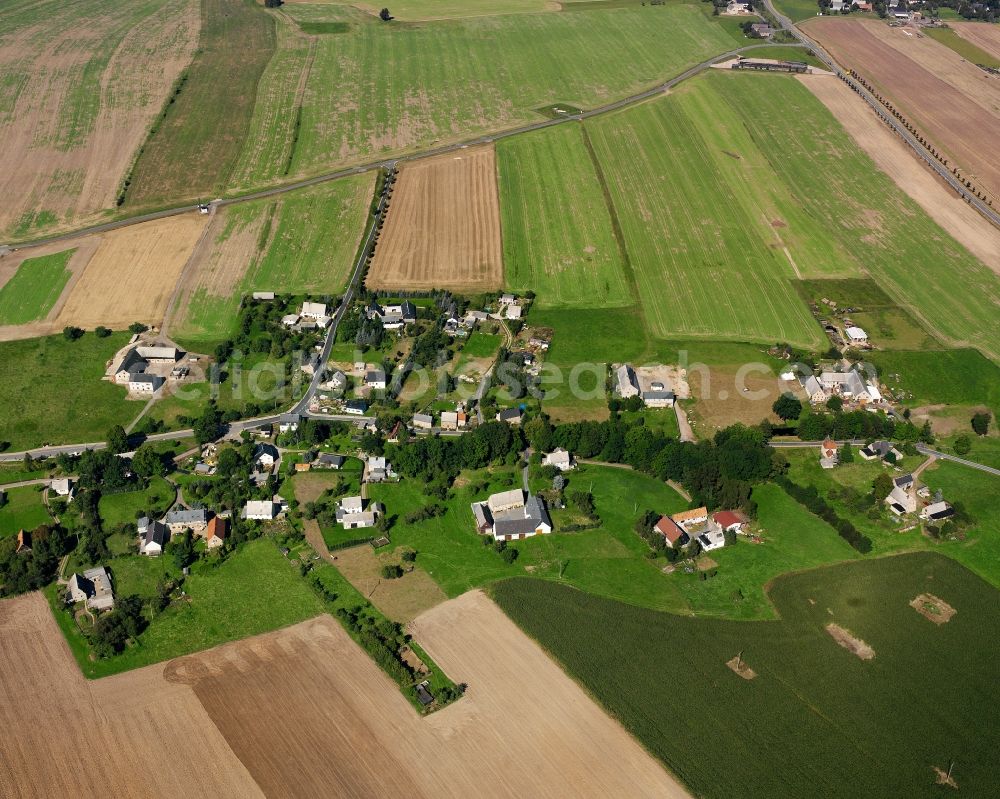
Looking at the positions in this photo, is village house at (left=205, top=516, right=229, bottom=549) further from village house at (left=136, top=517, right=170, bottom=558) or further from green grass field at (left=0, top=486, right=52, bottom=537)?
green grass field at (left=0, top=486, right=52, bottom=537)

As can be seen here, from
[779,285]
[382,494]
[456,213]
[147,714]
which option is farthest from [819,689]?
[456,213]

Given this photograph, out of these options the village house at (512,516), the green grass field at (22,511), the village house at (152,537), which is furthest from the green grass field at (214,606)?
the village house at (512,516)

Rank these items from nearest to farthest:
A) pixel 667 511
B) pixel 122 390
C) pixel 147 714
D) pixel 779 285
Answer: pixel 147 714 → pixel 667 511 → pixel 122 390 → pixel 779 285

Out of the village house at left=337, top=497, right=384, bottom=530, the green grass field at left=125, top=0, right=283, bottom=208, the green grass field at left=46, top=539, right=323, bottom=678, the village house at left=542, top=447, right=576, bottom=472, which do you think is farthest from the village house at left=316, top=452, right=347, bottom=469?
the green grass field at left=125, top=0, right=283, bottom=208

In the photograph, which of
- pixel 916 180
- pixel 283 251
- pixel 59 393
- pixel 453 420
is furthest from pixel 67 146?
pixel 916 180

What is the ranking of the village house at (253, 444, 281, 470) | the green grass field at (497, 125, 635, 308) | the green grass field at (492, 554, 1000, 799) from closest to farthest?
the green grass field at (492, 554, 1000, 799) < the village house at (253, 444, 281, 470) < the green grass field at (497, 125, 635, 308)

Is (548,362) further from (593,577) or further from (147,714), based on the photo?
(147,714)
